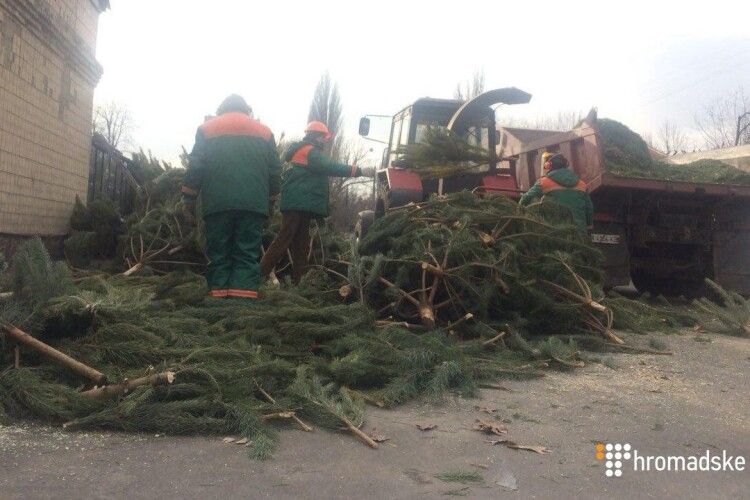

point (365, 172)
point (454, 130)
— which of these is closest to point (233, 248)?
point (365, 172)

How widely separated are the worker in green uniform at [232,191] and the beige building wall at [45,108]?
251 centimetres

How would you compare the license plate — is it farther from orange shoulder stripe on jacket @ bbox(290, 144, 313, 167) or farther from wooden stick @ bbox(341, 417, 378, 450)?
wooden stick @ bbox(341, 417, 378, 450)

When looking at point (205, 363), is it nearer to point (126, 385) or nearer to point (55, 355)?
point (126, 385)

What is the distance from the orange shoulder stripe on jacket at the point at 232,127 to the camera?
622 cm

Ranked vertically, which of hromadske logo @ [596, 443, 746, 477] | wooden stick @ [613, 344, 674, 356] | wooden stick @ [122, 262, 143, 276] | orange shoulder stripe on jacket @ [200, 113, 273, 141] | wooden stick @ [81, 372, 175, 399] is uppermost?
orange shoulder stripe on jacket @ [200, 113, 273, 141]

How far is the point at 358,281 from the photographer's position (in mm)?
6027

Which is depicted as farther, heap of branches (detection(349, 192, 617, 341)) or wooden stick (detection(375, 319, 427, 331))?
heap of branches (detection(349, 192, 617, 341))

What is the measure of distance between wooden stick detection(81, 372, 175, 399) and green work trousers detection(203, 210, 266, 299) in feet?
8.01

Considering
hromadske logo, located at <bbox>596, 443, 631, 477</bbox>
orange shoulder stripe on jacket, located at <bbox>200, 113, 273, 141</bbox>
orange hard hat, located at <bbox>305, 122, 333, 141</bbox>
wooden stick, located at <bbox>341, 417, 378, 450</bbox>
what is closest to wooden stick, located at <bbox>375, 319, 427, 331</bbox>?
wooden stick, located at <bbox>341, 417, 378, 450</bbox>

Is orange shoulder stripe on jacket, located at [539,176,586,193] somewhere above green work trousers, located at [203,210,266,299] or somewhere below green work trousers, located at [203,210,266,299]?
above

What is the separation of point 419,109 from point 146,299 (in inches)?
259

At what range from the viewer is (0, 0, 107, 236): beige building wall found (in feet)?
24.2

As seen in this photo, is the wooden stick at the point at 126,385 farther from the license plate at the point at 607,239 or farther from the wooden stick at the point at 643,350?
the license plate at the point at 607,239

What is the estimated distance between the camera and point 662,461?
11.3 ft
